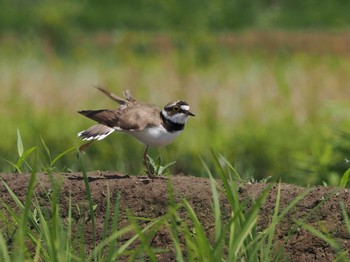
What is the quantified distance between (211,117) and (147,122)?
4078 mm

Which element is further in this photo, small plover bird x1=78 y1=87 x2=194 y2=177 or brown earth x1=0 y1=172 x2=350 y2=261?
small plover bird x1=78 y1=87 x2=194 y2=177

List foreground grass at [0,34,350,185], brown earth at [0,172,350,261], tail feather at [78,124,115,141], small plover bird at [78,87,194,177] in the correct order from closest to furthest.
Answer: brown earth at [0,172,350,261] → small plover bird at [78,87,194,177] → tail feather at [78,124,115,141] → foreground grass at [0,34,350,185]

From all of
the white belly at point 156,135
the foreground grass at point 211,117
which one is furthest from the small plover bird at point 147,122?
the foreground grass at point 211,117

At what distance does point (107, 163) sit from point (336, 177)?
177cm

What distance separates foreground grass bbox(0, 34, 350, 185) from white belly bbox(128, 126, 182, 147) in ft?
1.28

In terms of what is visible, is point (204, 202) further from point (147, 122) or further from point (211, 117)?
point (211, 117)

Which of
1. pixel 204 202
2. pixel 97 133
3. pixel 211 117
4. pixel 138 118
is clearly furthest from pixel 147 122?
pixel 211 117

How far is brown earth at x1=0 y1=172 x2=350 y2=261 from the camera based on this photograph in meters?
4.04

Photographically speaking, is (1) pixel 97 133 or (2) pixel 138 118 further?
(1) pixel 97 133

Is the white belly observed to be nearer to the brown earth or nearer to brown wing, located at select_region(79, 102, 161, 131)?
brown wing, located at select_region(79, 102, 161, 131)

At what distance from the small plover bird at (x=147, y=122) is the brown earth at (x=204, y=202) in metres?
0.22

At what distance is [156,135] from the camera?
4.55 meters

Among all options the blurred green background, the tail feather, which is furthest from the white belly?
the blurred green background

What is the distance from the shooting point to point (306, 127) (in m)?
8.28
